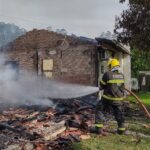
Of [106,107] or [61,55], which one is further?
[61,55]

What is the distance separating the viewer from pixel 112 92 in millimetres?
13156

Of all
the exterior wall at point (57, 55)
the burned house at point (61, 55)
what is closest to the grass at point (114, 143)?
the burned house at point (61, 55)

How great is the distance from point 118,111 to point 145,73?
44075 mm

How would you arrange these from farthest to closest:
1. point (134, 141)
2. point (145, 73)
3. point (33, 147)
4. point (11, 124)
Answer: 1. point (145, 73)
2. point (11, 124)
3. point (134, 141)
4. point (33, 147)

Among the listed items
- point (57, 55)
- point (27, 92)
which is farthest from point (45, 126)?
point (57, 55)

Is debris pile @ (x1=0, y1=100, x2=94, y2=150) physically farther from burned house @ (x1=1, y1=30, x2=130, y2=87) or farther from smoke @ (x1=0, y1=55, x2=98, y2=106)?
burned house @ (x1=1, y1=30, x2=130, y2=87)

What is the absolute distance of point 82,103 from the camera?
20141 millimetres

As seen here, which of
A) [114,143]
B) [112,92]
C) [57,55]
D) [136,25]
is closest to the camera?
[114,143]

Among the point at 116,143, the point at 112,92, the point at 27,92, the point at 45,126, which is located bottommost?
the point at 116,143

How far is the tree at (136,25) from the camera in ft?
66.9

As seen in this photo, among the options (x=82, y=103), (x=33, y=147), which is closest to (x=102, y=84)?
(x=33, y=147)

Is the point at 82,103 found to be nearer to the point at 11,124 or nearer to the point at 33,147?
the point at 11,124

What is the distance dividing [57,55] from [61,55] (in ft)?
1.34

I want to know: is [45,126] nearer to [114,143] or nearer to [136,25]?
[114,143]
